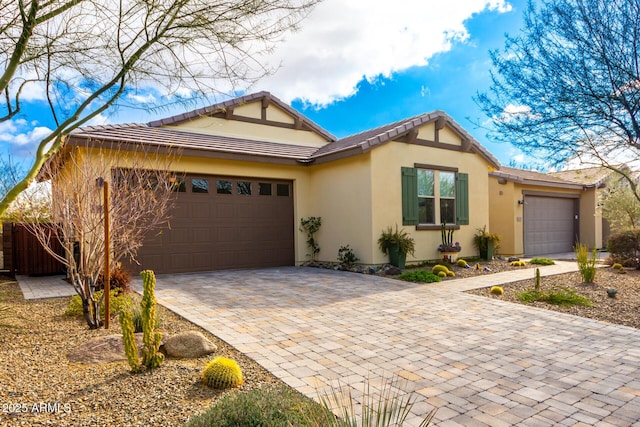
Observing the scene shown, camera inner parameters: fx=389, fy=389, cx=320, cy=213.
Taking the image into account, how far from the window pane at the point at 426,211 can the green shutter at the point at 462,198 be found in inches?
36.6

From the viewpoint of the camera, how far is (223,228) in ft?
34.4

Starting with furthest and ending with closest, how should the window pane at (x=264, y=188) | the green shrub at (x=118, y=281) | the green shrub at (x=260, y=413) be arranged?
the window pane at (x=264, y=188) < the green shrub at (x=118, y=281) < the green shrub at (x=260, y=413)

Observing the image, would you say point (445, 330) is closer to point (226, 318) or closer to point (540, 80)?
point (226, 318)

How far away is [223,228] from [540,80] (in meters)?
7.88

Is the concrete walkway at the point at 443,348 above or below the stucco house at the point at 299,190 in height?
below

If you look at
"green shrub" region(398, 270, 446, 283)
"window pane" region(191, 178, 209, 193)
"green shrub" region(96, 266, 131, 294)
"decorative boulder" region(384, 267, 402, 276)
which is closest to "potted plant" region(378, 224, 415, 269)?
"decorative boulder" region(384, 267, 402, 276)

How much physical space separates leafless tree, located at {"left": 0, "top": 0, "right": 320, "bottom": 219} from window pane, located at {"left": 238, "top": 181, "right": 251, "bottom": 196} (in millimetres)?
6097

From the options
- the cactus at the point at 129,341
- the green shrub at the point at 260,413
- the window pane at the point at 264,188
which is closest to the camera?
the green shrub at the point at 260,413

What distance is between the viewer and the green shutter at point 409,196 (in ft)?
35.2

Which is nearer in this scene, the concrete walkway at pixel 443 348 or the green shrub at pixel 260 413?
the green shrub at pixel 260 413

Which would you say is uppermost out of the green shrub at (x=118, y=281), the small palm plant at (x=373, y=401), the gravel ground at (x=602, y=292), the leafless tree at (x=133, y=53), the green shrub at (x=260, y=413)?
the leafless tree at (x=133, y=53)

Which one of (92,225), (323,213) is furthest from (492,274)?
(92,225)

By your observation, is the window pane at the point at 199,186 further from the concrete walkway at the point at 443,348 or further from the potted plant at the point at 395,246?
the potted plant at the point at 395,246

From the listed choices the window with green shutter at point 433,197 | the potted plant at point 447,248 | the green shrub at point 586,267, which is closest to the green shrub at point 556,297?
the green shrub at point 586,267
